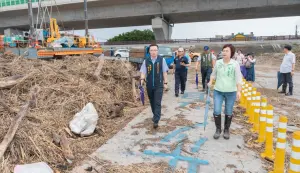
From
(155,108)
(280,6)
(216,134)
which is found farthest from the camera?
(280,6)

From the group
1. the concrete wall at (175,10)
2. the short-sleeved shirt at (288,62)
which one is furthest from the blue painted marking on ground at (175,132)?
the concrete wall at (175,10)

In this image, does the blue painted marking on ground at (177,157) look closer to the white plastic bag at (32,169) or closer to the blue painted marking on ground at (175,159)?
the blue painted marking on ground at (175,159)

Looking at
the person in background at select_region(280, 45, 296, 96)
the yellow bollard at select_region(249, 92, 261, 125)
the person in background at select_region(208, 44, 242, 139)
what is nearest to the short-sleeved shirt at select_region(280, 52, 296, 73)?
the person in background at select_region(280, 45, 296, 96)

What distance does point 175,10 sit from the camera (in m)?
31.0

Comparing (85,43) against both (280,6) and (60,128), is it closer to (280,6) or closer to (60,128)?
(60,128)

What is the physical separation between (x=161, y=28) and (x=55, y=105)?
97.8ft

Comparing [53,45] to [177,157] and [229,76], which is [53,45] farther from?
[177,157]

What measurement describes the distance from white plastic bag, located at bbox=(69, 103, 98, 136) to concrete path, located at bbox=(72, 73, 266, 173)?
0.48m

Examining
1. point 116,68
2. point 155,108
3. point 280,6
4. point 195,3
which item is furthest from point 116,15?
point 155,108

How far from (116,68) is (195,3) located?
78.1ft

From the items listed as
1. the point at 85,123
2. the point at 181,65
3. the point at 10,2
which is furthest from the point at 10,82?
the point at 10,2

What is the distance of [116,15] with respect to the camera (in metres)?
32.8

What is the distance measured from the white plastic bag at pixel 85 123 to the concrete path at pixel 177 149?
1.57 ft

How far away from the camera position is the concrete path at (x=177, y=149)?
3539 millimetres
